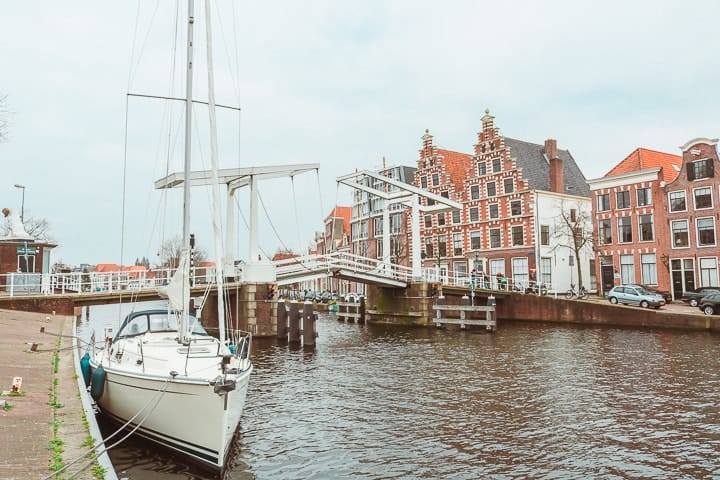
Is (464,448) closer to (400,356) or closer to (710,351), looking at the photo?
(400,356)

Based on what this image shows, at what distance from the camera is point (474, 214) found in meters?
46.4

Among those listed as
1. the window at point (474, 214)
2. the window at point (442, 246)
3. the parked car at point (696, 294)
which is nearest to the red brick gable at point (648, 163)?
the parked car at point (696, 294)

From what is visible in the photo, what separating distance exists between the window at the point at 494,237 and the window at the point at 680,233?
13136 millimetres

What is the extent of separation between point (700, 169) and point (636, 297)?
9519mm

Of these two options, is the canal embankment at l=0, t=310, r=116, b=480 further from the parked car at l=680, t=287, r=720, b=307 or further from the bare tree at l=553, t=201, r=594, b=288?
the bare tree at l=553, t=201, r=594, b=288

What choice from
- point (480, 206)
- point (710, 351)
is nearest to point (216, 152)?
point (710, 351)

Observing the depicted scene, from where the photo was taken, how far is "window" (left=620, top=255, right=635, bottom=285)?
120ft

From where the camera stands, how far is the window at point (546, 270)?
42.2m

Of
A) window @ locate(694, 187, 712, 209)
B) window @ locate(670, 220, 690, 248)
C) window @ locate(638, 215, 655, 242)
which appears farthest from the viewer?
window @ locate(638, 215, 655, 242)

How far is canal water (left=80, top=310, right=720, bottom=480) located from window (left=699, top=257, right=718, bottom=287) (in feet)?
45.6

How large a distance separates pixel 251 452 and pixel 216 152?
5.50 m

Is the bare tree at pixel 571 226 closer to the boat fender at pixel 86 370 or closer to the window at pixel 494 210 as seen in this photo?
the window at pixel 494 210

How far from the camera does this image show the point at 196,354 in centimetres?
1028

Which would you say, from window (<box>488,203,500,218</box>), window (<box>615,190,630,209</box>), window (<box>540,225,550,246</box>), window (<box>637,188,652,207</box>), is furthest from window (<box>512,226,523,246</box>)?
window (<box>637,188,652,207</box>)
